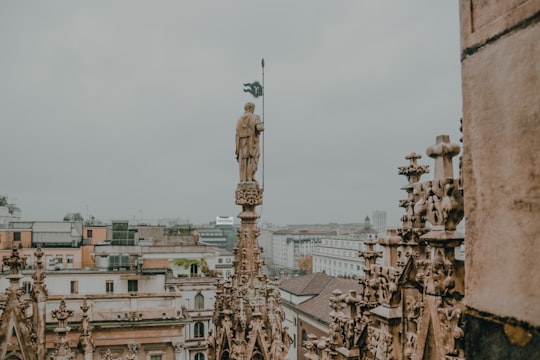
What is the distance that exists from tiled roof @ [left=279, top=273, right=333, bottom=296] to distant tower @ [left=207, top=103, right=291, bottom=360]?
125 ft

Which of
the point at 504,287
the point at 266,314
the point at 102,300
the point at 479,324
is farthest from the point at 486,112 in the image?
the point at 102,300

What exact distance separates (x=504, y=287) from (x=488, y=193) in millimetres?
428

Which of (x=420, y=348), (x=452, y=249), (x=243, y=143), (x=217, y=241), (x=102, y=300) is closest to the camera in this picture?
(x=452, y=249)

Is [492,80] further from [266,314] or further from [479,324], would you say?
[266,314]

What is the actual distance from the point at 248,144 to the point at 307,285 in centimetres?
4012

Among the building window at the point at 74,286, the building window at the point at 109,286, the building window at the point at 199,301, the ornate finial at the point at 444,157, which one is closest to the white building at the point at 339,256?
the building window at the point at 199,301

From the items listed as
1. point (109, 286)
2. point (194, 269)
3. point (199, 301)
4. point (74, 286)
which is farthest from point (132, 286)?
point (194, 269)

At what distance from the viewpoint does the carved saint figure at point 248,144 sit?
9109mm

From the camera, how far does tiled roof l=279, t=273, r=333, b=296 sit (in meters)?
46.2

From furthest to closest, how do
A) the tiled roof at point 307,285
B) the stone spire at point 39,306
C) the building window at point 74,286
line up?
1. the tiled roof at point 307,285
2. the building window at point 74,286
3. the stone spire at point 39,306

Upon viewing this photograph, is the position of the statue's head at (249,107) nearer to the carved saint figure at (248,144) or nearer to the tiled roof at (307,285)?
the carved saint figure at (248,144)

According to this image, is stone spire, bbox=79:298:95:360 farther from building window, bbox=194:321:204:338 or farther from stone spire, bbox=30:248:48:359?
building window, bbox=194:321:204:338

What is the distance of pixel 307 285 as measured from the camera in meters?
47.4

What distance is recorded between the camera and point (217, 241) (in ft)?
653
